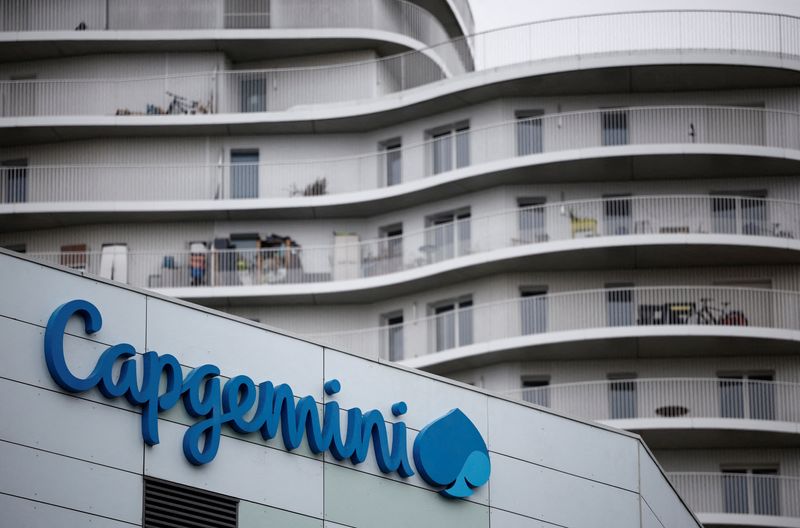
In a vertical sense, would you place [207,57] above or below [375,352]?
above

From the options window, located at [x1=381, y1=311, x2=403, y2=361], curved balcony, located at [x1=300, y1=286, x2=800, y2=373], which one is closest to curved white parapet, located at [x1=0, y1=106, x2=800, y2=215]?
window, located at [x1=381, y1=311, x2=403, y2=361]

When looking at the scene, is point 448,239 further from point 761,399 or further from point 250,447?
point 250,447

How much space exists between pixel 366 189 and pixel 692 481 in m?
15.4

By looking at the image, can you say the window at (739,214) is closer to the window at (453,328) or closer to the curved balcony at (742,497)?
the curved balcony at (742,497)

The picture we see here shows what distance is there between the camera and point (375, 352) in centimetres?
6831

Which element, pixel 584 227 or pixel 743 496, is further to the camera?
pixel 584 227

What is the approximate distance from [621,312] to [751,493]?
7.12 m

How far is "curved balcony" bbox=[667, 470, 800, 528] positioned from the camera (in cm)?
6372

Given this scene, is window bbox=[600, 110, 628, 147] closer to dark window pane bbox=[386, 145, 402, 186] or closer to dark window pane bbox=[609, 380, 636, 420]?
dark window pane bbox=[386, 145, 402, 186]

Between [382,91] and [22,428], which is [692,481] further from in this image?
[22,428]

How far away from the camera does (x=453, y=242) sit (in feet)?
224

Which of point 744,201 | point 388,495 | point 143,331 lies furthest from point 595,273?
point 143,331

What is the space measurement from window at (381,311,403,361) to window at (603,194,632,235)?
764 centimetres

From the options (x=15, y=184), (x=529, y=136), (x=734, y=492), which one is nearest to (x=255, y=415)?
(x=734, y=492)
